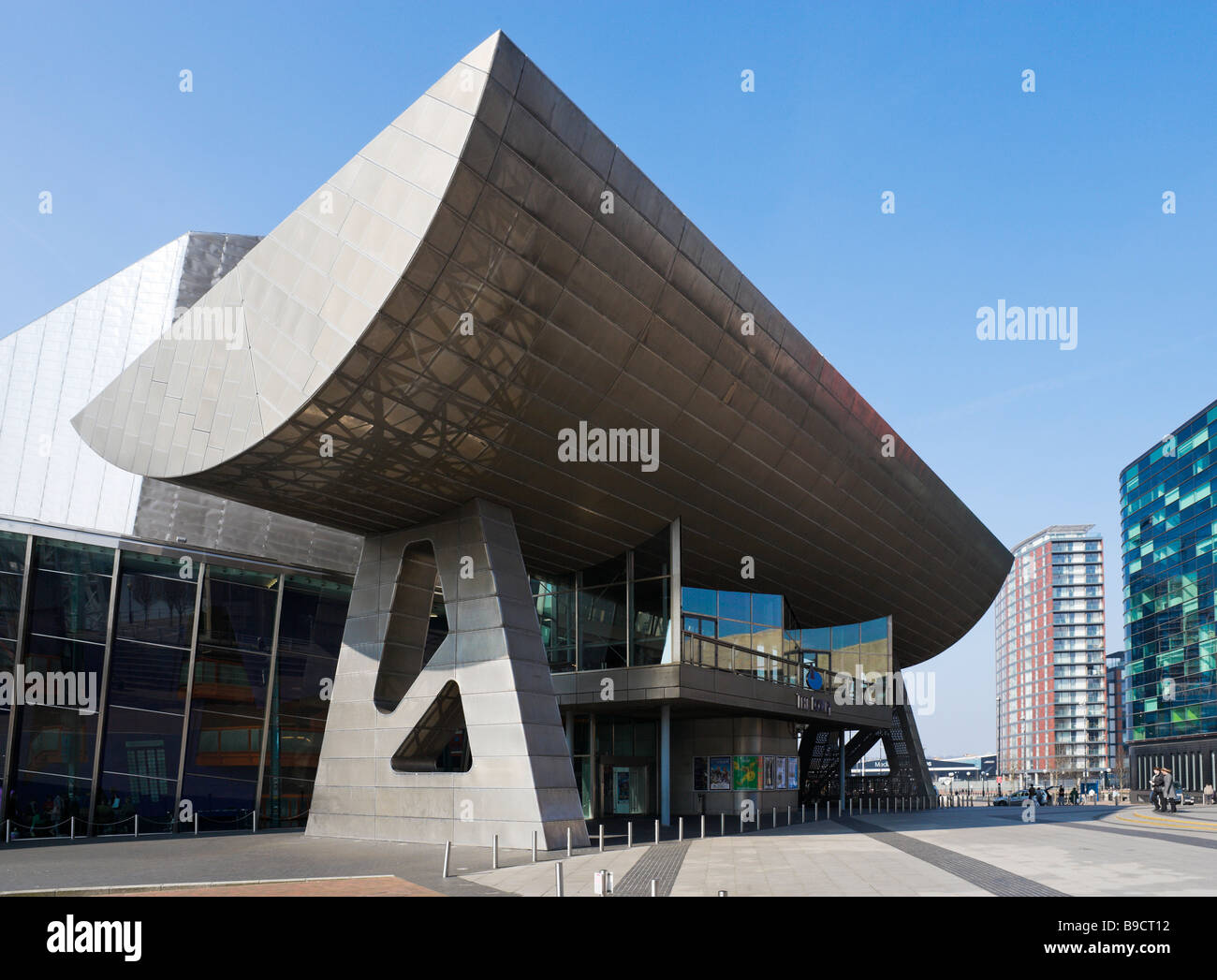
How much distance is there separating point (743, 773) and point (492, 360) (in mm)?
24598

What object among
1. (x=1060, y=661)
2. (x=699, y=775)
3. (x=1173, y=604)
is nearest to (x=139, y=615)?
(x=699, y=775)

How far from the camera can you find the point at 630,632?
32.1 m

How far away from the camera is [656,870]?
17.9m

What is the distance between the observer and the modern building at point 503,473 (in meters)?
19.5

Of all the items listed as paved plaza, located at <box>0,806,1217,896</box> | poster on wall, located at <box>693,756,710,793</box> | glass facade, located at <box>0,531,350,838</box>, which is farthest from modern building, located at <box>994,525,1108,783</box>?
glass facade, located at <box>0,531,350,838</box>

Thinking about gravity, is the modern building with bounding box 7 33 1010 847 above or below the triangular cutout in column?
above

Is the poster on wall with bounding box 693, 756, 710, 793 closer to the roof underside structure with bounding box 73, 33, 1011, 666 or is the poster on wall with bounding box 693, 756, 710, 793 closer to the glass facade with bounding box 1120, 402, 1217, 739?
the roof underside structure with bounding box 73, 33, 1011, 666

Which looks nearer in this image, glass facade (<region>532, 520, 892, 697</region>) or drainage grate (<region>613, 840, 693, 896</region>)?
drainage grate (<region>613, 840, 693, 896</region>)

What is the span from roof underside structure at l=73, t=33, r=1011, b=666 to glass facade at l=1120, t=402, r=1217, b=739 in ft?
280

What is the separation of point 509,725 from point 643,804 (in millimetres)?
17971

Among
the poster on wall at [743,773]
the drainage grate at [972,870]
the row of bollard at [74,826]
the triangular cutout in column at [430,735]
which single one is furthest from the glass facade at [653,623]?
the row of bollard at [74,826]

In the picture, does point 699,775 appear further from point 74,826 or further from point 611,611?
point 74,826

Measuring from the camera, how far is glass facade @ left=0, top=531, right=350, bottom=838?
26.6 metres

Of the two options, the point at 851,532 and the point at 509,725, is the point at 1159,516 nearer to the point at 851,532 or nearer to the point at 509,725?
the point at 851,532
